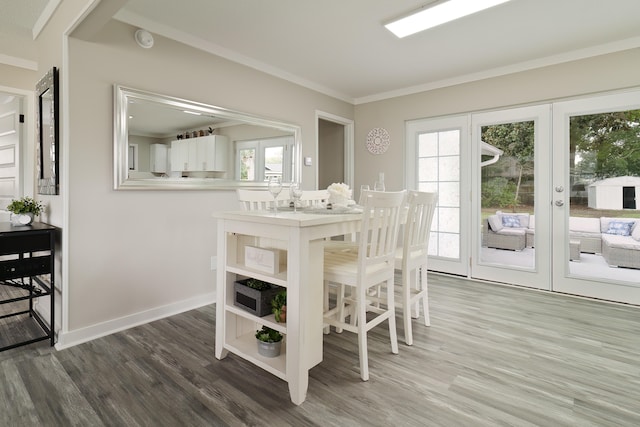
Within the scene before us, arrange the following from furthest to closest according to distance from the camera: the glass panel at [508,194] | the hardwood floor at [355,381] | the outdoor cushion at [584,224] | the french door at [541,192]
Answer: the glass panel at [508,194] < the outdoor cushion at [584,224] < the french door at [541,192] < the hardwood floor at [355,381]

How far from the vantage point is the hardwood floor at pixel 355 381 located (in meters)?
1.56

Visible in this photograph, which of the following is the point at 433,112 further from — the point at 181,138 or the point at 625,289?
the point at 181,138

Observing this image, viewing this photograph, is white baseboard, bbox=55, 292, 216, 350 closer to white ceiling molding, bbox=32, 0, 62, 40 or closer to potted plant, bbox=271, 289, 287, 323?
potted plant, bbox=271, 289, 287, 323

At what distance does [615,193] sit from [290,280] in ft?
11.1

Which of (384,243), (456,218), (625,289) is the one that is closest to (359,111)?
(456,218)

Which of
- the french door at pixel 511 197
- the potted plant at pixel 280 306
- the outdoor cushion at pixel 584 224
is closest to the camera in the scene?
the potted plant at pixel 280 306

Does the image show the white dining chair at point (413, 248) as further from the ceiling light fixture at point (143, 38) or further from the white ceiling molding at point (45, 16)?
the white ceiling molding at point (45, 16)

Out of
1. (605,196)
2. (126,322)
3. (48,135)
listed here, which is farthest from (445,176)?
(48,135)

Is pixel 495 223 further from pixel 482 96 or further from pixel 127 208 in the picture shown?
pixel 127 208

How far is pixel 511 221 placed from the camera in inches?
149

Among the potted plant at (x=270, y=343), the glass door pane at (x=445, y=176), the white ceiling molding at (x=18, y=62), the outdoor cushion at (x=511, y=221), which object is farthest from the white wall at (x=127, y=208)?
the outdoor cushion at (x=511, y=221)

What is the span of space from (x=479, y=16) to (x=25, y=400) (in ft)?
12.4

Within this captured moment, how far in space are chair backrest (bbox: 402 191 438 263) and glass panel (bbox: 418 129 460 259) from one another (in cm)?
180

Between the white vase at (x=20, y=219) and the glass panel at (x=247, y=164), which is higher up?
the glass panel at (x=247, y=164)
